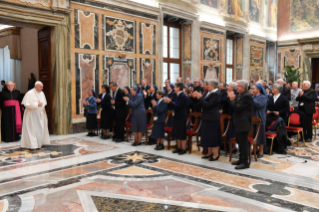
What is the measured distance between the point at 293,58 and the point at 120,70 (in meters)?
13.0

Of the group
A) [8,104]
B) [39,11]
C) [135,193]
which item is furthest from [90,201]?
[39,11]

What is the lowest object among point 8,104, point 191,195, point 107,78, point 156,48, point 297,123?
point 191,195

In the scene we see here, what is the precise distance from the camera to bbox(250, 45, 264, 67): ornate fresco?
17578mm

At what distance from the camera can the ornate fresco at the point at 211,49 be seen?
549 inches

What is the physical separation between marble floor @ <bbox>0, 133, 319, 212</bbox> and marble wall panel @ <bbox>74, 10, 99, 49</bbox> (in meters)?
3.88

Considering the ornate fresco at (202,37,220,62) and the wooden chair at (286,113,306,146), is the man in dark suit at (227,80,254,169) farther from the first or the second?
the ornate fresco at (202,37,220,62)

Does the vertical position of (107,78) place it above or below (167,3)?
below

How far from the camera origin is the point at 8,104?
8078mm

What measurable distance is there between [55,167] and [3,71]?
32.3 feet

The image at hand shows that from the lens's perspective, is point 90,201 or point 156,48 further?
point 156,48

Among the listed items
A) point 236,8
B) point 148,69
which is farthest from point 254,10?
point 148,69

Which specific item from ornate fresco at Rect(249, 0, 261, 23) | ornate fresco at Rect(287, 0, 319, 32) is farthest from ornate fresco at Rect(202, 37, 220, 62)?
ornate fresco at Rect(287, 0, 319, 32)

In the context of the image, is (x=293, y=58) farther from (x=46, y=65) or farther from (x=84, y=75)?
(x=46, y=65)

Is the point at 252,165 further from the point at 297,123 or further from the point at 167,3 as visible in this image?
the point at 167,3
